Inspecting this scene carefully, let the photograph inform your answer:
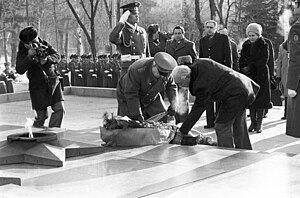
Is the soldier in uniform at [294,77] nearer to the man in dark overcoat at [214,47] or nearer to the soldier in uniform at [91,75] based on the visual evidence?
the man in dark overcoat at [214,47]

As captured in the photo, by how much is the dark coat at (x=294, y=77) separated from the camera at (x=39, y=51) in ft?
11.1

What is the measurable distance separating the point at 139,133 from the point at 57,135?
3.25 feet

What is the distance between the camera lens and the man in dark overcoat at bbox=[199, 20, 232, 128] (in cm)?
928

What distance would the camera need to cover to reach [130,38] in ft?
28.9

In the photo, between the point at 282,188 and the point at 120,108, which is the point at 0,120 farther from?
the point at 282,188

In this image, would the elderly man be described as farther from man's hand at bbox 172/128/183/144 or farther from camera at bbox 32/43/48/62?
camera at bbox 32/43/48/62

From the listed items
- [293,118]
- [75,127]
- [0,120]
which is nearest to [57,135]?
[293,118]

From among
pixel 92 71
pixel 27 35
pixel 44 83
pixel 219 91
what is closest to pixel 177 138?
pixel 219 91

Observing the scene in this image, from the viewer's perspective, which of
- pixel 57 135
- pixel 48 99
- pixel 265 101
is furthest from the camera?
pixel 265 101

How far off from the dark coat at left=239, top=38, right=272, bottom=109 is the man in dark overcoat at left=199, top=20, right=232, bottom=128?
258 millimetres

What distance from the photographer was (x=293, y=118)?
6172mm

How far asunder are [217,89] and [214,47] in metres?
3.20

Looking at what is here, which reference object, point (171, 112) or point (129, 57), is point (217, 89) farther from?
point (129, 57)

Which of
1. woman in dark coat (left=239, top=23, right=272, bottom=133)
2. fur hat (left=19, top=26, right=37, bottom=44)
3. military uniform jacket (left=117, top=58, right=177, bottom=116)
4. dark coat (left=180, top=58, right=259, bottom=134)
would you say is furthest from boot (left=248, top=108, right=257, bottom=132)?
fur hat (left=19, top=26, right=37, bottom=44)
